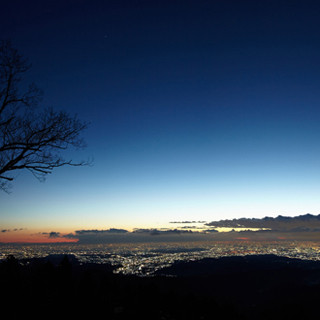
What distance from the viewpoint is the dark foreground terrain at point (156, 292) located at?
1403 cm

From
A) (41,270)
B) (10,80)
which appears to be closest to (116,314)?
(10,80)

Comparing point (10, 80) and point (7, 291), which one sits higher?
point (10, 80)

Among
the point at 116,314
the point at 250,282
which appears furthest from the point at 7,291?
the point at 250,282

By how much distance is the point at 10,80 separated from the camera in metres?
8.26

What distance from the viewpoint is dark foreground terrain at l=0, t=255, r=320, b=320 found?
14.0 m

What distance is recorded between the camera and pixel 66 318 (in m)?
12.3

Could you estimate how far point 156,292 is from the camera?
1192 inches

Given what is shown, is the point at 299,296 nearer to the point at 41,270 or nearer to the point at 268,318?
the point at 268,318

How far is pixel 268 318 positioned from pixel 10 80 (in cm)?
7258

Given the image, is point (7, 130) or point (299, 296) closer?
point (7, 130)

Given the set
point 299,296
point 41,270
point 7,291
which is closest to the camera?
point 7,291

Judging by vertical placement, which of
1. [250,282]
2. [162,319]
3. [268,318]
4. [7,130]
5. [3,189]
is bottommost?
[250,282]

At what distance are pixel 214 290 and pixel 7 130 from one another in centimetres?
10779

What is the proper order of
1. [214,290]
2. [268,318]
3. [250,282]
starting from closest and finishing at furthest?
[268,318], [214,290], [250,282]
